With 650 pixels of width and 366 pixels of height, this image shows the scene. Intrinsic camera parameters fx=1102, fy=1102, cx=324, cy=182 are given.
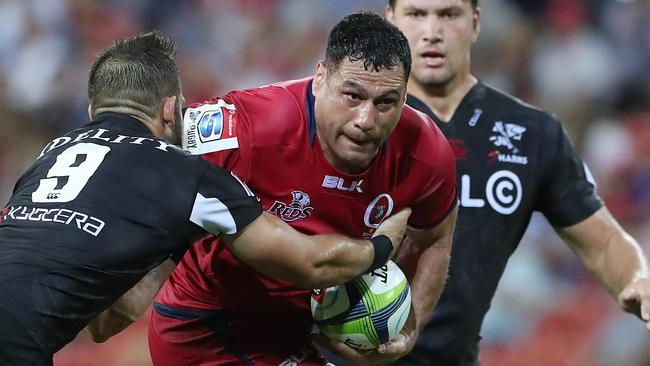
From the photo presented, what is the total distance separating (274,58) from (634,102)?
307cm

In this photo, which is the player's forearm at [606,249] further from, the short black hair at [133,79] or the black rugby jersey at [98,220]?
the short black hair at [133,79]

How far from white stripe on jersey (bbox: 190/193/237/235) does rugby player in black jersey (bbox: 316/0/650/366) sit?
1663 mm

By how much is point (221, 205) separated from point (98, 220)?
40 centimetres

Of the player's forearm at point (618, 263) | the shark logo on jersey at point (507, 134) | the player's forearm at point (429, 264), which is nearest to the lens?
the player's forearm at point (429, 264)

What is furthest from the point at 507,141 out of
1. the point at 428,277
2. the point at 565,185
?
the point at 428,277

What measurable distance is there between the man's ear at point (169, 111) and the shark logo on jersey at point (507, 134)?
1.78 m

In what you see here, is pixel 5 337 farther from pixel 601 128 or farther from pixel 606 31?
pixel 606 31

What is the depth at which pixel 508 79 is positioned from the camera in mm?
9039

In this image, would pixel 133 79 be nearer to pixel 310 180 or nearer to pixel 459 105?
pixel 310 180

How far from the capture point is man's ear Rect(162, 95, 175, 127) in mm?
3895

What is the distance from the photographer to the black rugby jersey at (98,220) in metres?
3.47

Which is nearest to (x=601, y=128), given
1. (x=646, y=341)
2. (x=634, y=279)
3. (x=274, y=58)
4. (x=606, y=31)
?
(x=606, y=31)

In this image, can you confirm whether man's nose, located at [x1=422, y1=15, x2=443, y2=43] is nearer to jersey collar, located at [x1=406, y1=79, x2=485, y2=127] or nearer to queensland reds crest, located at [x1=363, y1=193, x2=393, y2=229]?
jersey collar, located at [x1=406, y1=79, x2=485, y2=127]

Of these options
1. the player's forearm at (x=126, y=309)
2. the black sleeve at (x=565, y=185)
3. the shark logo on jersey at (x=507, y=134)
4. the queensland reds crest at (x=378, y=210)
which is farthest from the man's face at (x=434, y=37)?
the player's forearm at (x=126, y=309)
